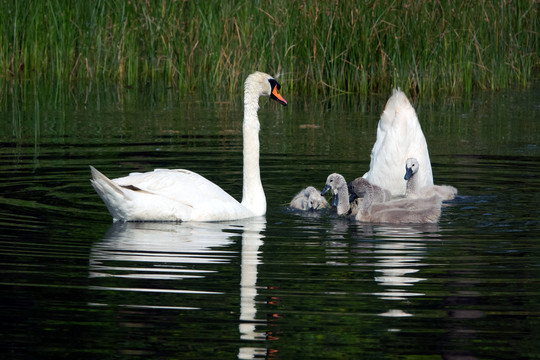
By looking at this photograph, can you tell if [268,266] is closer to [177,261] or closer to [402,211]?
[177,261]

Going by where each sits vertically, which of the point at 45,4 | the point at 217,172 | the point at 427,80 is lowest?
the point at 217,172

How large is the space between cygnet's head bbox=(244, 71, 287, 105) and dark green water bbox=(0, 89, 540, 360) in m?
1.01

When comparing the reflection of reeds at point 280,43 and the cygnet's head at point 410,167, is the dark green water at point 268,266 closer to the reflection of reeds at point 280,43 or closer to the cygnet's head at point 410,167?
the cygnet's head at point 410,167

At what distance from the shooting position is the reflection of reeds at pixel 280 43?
15.8 m

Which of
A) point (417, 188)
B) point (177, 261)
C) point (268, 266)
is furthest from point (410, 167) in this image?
point (177, 261)

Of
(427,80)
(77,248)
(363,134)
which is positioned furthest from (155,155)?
(427,80)

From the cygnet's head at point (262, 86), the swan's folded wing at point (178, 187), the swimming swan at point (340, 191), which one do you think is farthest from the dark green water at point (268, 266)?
the cygnet's head at point (262, 86)

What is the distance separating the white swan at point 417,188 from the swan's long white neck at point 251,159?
144cm

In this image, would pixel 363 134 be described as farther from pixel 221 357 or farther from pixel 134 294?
pixel 221 357

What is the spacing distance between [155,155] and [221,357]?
6982mm

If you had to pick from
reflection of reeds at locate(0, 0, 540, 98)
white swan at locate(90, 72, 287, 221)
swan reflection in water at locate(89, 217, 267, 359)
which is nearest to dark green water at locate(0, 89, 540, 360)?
swan reflection in water at locate(89, 217, 267, 359)

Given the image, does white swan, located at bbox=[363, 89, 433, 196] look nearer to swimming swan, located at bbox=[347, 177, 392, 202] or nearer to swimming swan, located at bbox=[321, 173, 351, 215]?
swimming swan, located at bbox=[347, 177, 392, 202]

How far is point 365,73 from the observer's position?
15.9 meters

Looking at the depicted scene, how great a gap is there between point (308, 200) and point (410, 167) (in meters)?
1.12
